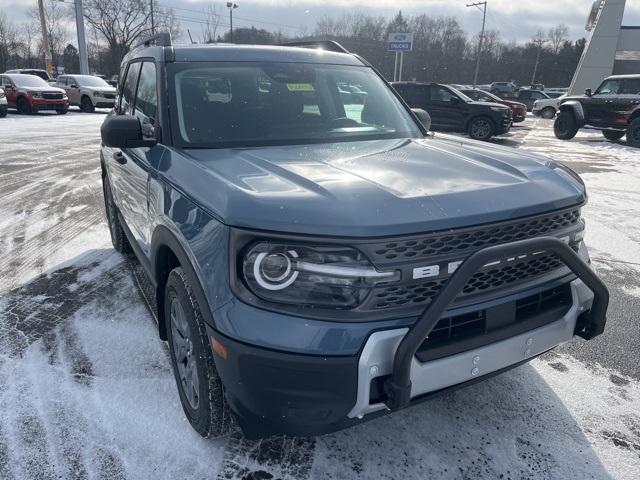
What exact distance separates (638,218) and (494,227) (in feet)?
18.6

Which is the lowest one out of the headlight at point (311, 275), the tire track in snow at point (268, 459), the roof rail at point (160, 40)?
the tire track in snow at point (268, 459)

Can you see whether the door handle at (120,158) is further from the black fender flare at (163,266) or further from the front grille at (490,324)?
the front grille at (490,324)

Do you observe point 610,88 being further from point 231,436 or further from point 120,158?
point 231,436

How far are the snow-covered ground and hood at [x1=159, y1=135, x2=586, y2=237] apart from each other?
1167mm

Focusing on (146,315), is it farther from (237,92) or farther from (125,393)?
(237,92)

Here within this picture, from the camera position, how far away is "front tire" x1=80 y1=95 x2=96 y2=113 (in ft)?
73.8

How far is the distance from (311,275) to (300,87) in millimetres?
1852

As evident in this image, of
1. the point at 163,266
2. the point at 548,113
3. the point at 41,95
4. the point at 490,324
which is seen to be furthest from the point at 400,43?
the point at 490,324

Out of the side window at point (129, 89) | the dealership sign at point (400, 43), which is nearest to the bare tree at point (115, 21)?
the dealership sign at point (400, 43)

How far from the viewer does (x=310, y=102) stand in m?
3.21

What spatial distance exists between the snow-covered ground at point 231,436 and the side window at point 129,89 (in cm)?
145

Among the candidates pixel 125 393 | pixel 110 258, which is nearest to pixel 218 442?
pixel 125 393

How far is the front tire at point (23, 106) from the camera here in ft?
65.5

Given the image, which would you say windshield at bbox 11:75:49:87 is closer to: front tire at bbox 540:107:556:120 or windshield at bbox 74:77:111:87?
windshield at bbox 74:77:111:87
